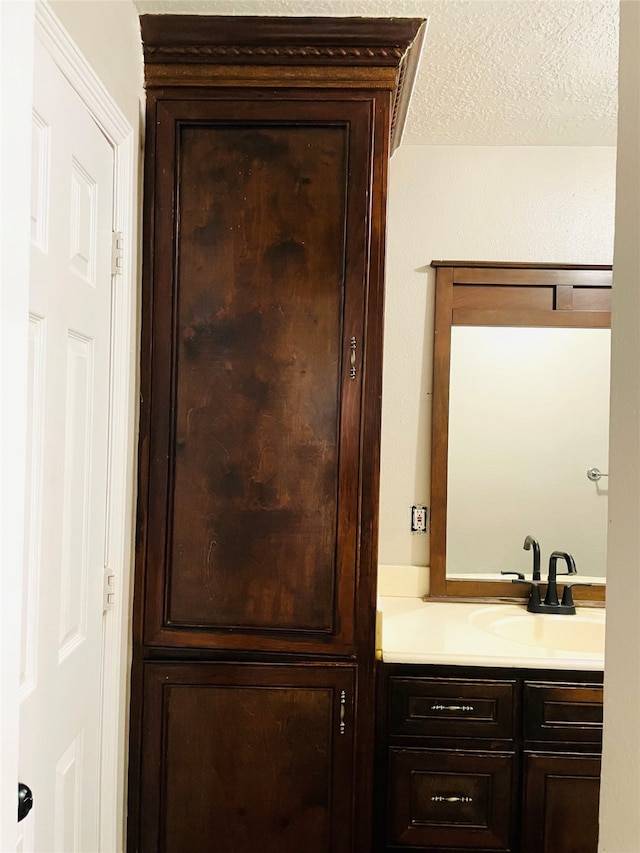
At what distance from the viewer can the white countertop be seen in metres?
1.95

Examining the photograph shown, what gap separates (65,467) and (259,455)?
0.54 metres

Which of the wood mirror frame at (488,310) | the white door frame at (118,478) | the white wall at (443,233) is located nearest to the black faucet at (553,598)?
the wood mirror frame at (488,310)

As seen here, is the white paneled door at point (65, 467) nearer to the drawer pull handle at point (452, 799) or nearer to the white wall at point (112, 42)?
the white wall at point (112, 42)

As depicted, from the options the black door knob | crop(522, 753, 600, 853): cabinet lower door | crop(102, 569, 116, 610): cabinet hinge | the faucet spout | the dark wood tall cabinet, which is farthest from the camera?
the faucet spout

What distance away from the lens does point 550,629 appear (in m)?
2.32

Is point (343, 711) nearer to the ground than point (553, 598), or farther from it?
nearer to the ground

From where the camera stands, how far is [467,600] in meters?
2.51

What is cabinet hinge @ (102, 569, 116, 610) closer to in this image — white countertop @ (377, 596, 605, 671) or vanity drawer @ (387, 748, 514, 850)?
white countertop @ (377, 596, 605, 671)

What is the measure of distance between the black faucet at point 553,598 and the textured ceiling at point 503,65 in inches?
57.7

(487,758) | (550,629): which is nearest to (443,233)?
(550,629)

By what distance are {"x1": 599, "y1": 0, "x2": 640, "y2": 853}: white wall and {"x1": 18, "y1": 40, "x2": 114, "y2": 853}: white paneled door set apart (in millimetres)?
943

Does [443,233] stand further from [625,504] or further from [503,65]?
[625,504]

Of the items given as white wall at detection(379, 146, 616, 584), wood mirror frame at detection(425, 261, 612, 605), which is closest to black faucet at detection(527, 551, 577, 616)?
wood mirror frame at detection(425, 261, 612, 605)

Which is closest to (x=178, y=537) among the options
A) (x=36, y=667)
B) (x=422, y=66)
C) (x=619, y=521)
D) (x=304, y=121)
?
(x=36, y=667)
